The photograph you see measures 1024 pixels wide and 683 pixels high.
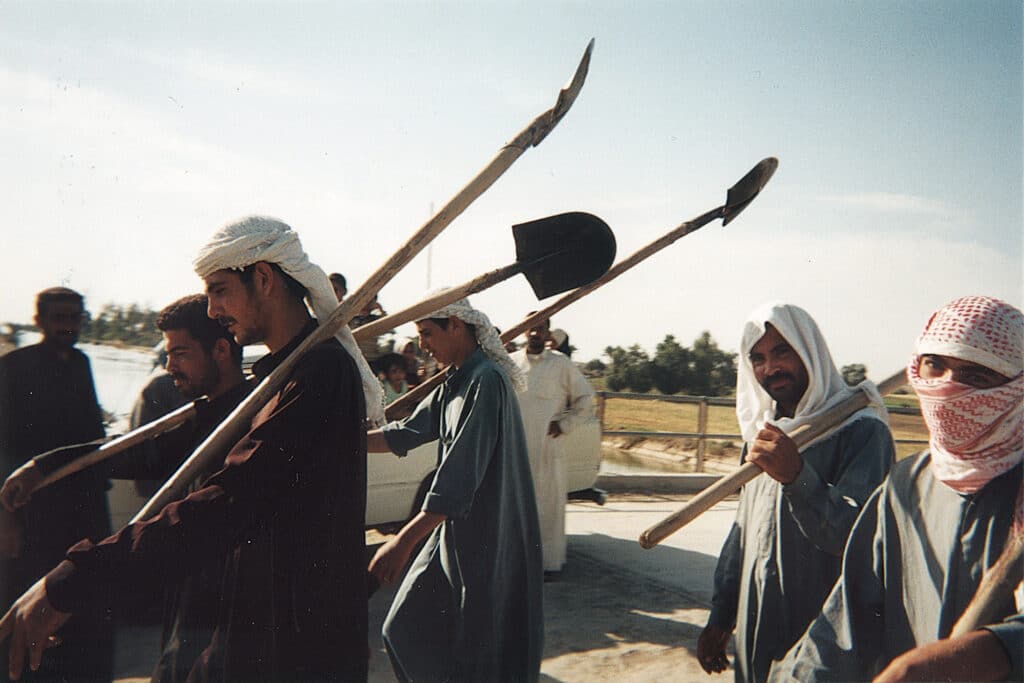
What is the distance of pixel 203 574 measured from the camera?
1930mm

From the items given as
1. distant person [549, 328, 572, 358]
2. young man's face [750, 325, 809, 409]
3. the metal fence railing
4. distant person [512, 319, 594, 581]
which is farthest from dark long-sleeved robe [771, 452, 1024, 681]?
the metal fence railing

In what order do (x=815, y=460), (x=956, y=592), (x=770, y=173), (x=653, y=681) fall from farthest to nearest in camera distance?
(x=653, y=681) < (x=770, y=173) < (x=815, y=460) < (x=956, y=592)

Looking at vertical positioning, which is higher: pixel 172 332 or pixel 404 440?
pixel 172 332

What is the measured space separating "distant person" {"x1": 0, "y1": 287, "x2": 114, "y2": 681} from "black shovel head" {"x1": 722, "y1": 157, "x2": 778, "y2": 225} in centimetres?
223

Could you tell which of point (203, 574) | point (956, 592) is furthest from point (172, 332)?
point (956, 592)

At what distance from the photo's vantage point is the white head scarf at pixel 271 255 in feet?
6.77

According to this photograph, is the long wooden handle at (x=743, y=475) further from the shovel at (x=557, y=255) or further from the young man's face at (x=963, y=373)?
the shovel at (x=557, y=255)

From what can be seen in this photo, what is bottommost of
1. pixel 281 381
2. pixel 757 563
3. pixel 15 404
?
pixel 757 563

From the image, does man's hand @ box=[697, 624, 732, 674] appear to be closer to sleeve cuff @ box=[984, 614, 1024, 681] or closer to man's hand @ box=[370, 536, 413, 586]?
man's hand @ box=[370, 536, 413, 586]

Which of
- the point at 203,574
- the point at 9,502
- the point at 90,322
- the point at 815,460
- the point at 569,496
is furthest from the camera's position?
the point at 569,496

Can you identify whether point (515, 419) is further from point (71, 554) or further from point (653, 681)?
point (653, 681)

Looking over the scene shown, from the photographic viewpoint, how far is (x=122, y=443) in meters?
2.60

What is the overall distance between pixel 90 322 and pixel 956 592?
299cm

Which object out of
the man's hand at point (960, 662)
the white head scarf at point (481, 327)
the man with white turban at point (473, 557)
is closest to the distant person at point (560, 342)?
the white head scarf at point (481, 327)
